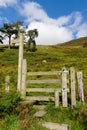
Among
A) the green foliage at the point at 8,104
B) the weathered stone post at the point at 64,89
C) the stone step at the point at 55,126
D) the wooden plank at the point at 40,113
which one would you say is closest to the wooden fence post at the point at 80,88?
the weathered stone post at the point at 64,89

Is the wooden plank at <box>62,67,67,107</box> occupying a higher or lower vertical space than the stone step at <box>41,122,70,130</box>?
higher

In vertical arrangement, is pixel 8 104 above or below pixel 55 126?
above

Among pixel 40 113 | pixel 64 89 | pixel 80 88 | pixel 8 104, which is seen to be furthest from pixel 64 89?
pixel 8 104

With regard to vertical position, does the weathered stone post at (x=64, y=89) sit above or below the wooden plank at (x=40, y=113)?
above

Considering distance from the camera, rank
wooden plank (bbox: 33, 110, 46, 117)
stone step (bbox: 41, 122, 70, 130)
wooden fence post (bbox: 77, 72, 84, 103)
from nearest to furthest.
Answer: stone step (bbox: 41, 122, 70, 130)
wooden plank (bbox: 33, 110, 46, 117)
wooden fence post (bbox: 77, 72, 84, 103)

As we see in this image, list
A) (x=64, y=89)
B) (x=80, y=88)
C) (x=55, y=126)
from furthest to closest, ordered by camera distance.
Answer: (x=80, y=88) → (x=64, y=89) → (x=55, y=126)

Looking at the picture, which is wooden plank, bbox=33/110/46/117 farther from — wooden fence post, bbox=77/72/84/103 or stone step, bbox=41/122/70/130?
wooden fence post, bbox=77/72/84/103

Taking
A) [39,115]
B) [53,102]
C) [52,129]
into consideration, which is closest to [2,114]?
[39,115]

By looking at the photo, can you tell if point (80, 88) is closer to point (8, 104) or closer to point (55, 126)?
point (8, 104)

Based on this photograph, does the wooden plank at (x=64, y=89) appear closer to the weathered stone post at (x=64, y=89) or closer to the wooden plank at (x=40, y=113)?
the weathered stone post at (x=64, y=89)

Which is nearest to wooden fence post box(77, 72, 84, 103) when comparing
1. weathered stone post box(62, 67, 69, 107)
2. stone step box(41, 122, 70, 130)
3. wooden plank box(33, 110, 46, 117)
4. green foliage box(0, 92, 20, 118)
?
weathered stone post box(62, 67, 69, 107)

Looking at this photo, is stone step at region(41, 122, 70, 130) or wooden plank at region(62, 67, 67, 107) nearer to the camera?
stone step at region(41, 122, 70, 130)

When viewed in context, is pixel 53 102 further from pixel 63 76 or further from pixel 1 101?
pixel 1 101

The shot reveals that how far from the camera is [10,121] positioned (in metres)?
10.1
